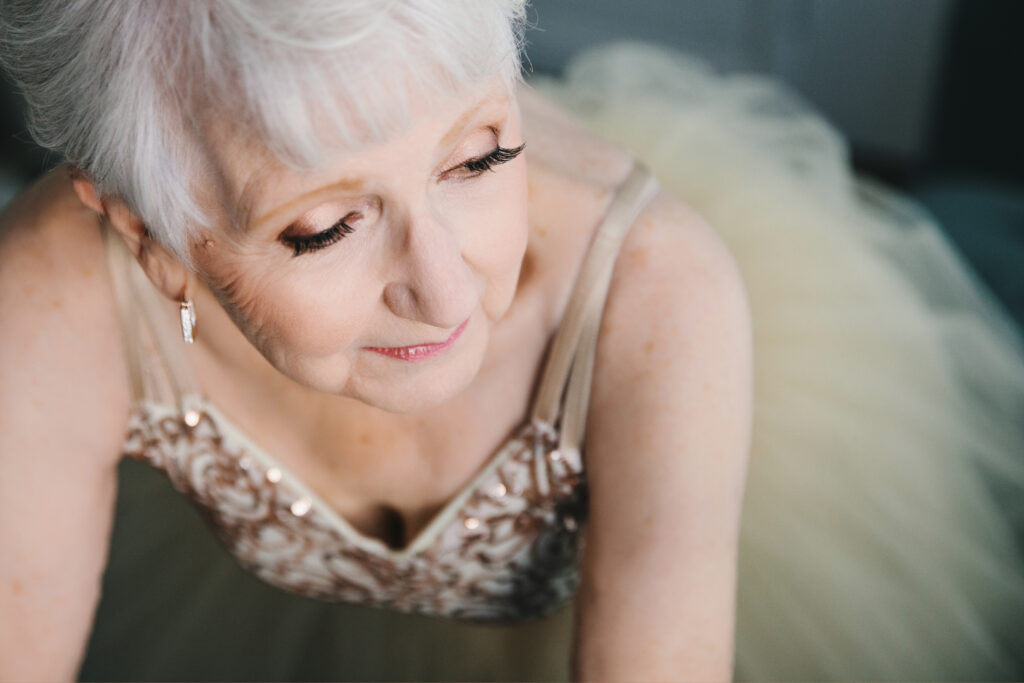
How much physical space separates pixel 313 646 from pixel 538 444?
53cm

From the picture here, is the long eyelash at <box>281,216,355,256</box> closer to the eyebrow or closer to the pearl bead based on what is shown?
the eyebrow

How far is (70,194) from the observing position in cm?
101

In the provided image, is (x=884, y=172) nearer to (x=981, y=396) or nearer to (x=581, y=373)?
(x=981, y=396)

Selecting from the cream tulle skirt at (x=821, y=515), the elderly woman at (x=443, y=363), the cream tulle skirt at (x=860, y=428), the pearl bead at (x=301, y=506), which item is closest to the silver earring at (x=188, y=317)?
the elderly woman at (x=443, y=363)

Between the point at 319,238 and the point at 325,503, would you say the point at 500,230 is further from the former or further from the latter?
the point at 325,503

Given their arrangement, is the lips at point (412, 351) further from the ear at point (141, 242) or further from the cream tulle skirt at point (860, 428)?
the cream tulle skirt at point (860, 428)

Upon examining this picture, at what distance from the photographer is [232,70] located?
2.00ft

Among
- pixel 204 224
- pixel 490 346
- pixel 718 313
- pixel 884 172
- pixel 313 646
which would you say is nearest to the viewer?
pixel 204 224

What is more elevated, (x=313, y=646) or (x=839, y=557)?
(x=839, y=557)

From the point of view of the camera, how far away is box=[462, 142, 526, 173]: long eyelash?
0.73 m

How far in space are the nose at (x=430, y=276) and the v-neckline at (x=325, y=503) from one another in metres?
0.32

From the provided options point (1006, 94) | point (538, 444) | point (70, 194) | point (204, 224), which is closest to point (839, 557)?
point (538, 444)

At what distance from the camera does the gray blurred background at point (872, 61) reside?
220 centimetres

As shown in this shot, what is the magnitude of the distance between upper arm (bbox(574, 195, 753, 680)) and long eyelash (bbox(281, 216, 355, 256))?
1.08 ft
